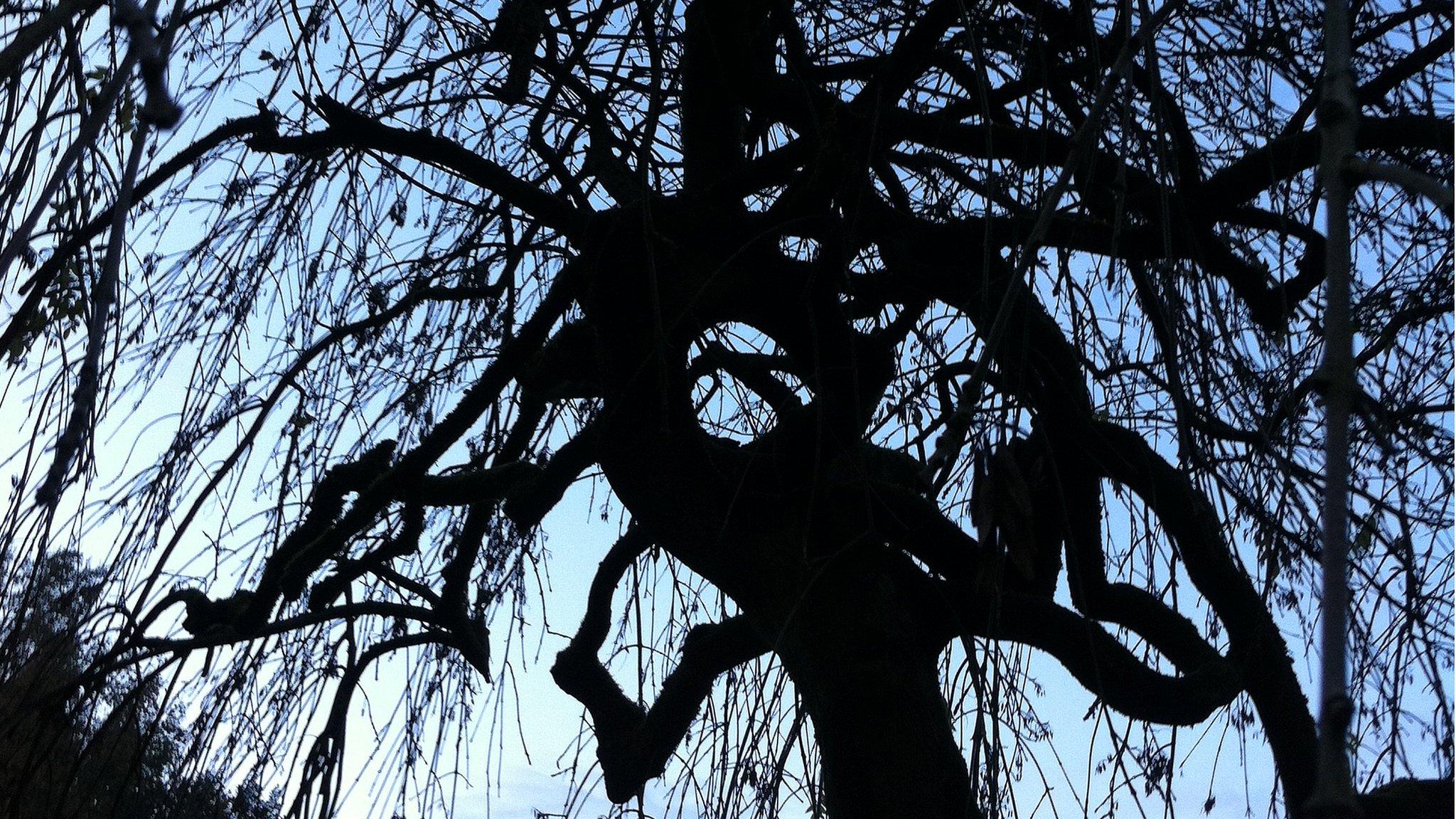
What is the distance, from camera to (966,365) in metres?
2.36

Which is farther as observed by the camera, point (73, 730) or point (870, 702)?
point (73, 730)

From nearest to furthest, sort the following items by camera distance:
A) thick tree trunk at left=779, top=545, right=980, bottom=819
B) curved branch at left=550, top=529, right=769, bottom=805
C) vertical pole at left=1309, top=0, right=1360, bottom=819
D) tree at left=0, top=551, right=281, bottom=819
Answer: vertical pole at left=1309, top=0, right=1360, bottom=819, tree at left=0, top=551, right=281, bottom=819, thick tree trunk at left=779, top=545, right=980, bottom=819, curved branch at left=550, top=529, right=769, bottom=805

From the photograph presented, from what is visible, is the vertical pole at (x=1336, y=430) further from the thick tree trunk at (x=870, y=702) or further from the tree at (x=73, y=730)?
the tree at (x=73, y=730)

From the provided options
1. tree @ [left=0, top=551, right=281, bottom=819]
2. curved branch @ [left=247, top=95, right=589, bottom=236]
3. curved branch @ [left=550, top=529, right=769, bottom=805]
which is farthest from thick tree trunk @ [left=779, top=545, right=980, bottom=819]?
tree @ [left=0, top=551, right=281, bottom=819]

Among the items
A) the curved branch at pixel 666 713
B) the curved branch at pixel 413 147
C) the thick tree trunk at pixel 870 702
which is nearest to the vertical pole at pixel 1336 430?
the thick tree trunk at pixel 870 702

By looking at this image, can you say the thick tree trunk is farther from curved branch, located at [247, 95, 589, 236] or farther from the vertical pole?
the vertical pole

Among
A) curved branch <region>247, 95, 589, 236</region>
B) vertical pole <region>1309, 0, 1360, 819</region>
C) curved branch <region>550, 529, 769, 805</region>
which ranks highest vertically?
curved branch <region>247, 95, 589, 236</region>

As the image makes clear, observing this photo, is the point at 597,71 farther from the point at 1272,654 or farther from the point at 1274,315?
the point at 1272,654

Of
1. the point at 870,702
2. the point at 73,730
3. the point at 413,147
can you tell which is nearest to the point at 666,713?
the point at 870,702

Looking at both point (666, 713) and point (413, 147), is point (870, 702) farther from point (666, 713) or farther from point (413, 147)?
point (413, 147)

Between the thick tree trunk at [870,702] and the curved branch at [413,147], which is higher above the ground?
the curved branch at [413,147]

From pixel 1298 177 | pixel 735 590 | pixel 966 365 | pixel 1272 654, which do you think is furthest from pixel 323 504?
pixel 1298 177

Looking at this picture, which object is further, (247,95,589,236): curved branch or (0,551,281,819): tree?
(247,95,589,236): curved branch

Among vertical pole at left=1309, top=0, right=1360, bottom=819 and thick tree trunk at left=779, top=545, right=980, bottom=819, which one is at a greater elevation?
thick tree trunk at left=779, top=545, right=980, bottom=819
